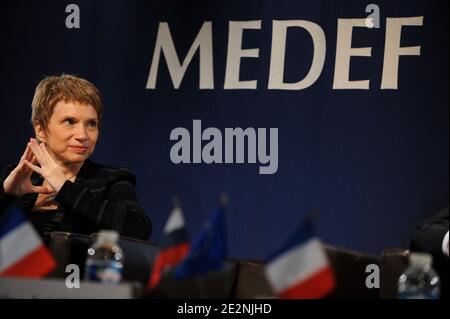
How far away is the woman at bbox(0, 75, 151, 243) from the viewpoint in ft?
11.9

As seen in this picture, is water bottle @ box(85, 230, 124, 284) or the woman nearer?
water bottle @ box(85, 230, 124, 284)

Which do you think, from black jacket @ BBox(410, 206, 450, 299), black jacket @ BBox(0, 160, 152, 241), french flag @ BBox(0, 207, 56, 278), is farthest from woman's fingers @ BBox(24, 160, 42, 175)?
french flag @ BBox(0, 207, 56, 278)

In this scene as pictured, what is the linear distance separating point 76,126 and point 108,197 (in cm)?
32

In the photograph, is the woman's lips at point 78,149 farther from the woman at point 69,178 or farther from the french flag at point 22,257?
the french flag at point 22,257

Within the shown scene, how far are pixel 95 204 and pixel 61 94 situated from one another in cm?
53

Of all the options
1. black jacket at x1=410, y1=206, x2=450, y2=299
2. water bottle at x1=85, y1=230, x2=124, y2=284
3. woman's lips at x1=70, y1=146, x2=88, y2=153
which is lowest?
black jacket at x1=410, y1=206, x2=450, y2=299

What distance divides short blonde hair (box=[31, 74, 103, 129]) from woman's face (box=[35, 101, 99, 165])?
19 millimetres

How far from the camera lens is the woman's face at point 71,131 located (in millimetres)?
3855

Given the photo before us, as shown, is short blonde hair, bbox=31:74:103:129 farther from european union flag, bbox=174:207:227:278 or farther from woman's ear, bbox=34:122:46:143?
european union flag, bbox=174:207:227:278

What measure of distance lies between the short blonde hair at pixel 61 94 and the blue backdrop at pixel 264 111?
0.89m

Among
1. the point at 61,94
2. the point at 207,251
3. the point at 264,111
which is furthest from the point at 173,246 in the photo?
the point at 264,111

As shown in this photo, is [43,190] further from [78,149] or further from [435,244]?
[435,244]
